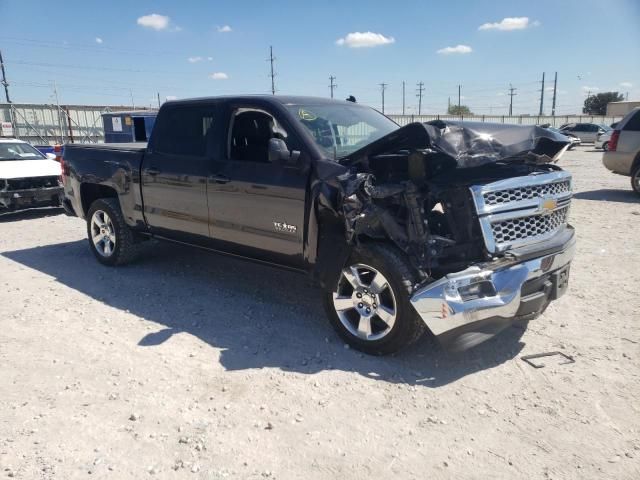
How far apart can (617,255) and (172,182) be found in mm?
5325

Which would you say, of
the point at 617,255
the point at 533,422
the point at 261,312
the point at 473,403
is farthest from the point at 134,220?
the point at 617,255

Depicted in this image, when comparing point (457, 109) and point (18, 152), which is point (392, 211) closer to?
point (18, 152)

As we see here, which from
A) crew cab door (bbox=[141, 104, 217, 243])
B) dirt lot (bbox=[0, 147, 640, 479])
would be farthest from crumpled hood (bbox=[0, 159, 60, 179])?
crew cab door (bbox=[141, 104, 217, 243])

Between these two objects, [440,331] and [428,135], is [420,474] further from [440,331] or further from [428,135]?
[428,135]

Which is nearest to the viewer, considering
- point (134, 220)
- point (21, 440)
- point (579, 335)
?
point (21, 440)

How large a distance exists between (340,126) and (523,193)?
5.71ft

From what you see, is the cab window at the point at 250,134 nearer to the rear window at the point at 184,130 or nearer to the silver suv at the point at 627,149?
the rear window at the point at 184,130

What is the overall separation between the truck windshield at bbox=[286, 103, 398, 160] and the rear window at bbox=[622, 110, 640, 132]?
8.40 metres

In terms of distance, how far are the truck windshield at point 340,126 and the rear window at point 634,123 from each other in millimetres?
8397

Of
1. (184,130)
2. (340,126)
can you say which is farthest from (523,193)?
(184,130)

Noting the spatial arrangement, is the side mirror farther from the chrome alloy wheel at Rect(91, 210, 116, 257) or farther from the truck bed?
the chrome alloy wheel at Rect(91, 210, 116, 257)

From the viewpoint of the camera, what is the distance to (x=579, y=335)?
4145mm

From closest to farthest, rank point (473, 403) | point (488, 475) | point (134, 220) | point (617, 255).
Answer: point (488, 475) < point (473, 403) < point (134, 220) < point (617, 255)

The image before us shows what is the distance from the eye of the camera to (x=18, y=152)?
1052cm
